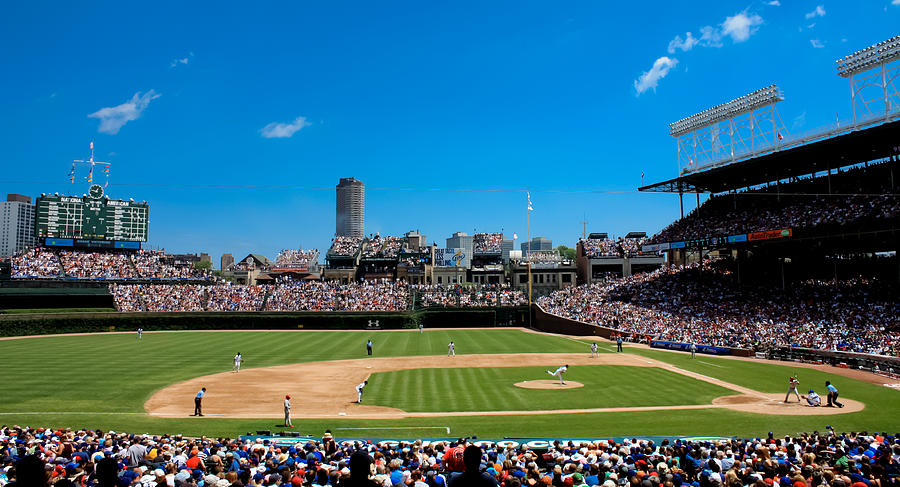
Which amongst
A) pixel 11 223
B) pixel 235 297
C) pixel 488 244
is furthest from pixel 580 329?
Answer: pixel 11 223

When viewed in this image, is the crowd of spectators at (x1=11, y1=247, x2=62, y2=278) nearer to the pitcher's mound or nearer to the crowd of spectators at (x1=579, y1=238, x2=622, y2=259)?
the pitcher's mound

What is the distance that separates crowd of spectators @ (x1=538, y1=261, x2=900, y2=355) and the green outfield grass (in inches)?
225

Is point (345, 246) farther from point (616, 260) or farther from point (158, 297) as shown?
point (616, 260)

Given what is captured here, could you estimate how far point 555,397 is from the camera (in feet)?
79.2

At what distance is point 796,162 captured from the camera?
50500 millimetres

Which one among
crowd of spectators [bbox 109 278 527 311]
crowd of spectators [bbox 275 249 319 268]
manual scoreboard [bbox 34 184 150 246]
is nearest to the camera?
crowd of spectators [bbox 109 278 527 311]

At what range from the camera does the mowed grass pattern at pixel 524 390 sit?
2278 centimetres

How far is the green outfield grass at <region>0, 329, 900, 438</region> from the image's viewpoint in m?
18.6

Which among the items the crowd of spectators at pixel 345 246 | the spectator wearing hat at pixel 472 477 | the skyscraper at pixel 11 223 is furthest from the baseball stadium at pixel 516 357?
the skyscraper at pixel 11 223

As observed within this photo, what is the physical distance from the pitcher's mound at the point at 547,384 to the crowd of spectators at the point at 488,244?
7799 centimetres

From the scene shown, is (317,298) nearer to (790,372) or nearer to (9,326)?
(9,326)

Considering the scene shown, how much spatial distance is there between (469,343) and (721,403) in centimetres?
2681

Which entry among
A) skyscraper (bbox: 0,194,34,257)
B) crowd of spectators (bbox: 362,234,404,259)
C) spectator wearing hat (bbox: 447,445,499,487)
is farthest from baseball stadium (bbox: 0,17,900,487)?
skyscraper (bbox: 0,194,34,257)

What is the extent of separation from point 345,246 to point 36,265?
48714mm
